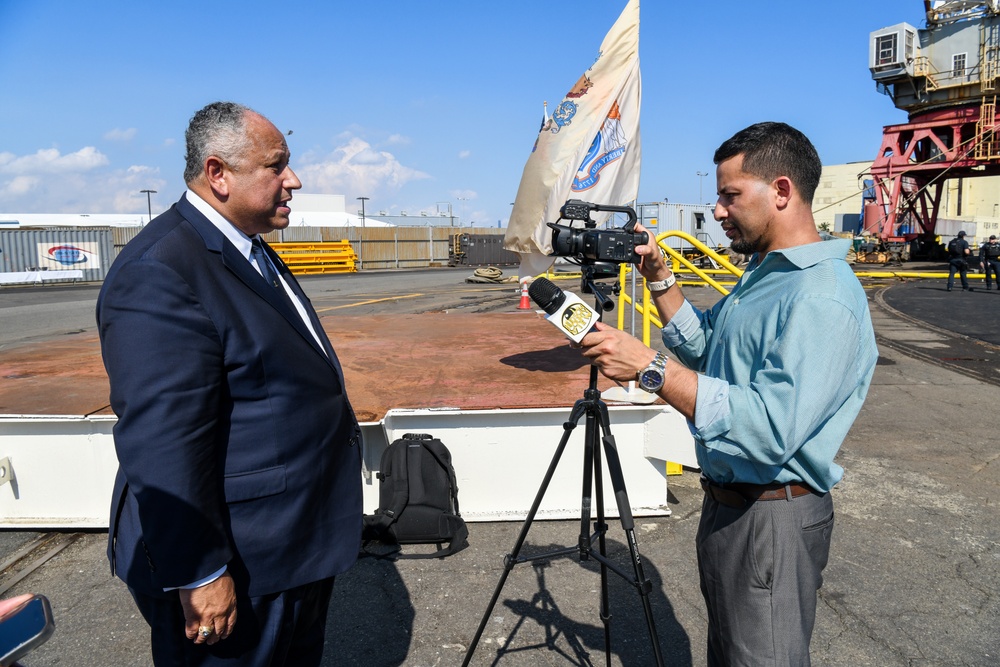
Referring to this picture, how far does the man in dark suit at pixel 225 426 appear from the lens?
166 centimetres

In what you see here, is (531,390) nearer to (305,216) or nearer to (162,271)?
(162,271)

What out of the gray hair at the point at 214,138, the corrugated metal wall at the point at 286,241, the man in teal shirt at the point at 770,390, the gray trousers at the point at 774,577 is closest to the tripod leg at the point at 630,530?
the man in teal shirt at the point at 770,390

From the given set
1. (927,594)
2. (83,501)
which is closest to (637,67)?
(927,594)

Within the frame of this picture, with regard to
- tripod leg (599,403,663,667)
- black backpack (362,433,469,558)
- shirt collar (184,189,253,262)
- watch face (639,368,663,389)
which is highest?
shirt collar (184,189,253,262)

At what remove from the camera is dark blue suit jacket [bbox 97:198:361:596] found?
1.66 meters

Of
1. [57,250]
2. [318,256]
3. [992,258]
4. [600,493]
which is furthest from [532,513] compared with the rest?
[318,256]

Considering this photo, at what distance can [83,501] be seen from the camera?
400cm

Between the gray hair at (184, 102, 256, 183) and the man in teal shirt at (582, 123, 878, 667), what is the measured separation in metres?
1.18

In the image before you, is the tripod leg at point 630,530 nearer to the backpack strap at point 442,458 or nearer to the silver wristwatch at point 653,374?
the silver wristwatch at point 653,374

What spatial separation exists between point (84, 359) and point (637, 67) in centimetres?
480

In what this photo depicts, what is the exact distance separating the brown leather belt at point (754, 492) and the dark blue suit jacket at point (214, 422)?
3.70ft

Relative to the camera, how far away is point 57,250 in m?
29.7

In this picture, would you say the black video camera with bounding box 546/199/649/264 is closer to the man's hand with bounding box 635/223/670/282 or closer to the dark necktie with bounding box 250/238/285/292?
the man's hand with bounding box 635/223/670/282

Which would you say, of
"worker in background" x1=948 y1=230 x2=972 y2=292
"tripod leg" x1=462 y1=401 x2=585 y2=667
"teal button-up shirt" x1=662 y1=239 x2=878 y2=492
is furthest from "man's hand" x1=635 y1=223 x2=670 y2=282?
"worker in background" x1=948 y1=230 x2=972 y2=292
